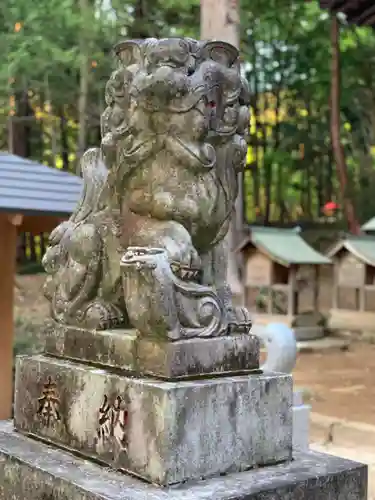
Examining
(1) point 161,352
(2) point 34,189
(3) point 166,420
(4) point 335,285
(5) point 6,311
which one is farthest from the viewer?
(4) point 335,285

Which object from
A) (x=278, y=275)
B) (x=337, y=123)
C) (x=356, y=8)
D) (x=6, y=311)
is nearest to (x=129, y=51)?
(x=6, y=311)

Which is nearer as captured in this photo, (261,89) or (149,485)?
(149,485)

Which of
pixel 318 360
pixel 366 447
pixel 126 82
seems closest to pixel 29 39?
pixel 318 360

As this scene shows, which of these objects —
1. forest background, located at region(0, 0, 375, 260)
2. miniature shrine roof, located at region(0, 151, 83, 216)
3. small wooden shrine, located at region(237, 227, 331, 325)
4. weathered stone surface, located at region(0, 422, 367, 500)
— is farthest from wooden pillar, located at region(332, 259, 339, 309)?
weathered stone surface, located at region(0, 422, 367, 500)

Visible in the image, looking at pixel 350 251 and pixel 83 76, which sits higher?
pixel 83 76

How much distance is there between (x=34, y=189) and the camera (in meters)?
6.82

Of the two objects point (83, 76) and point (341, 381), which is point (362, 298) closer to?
point (341, 381)

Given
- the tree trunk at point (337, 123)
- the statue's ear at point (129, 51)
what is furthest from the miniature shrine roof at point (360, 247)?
the statue's ear at point (129, 51)

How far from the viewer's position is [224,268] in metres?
3.20

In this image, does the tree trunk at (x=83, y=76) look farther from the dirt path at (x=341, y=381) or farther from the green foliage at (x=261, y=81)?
the dirt path at (x=341, y=381)

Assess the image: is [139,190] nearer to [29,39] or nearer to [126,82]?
[126,82]

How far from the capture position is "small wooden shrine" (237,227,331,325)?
14211mm

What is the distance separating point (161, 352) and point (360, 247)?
490 inches

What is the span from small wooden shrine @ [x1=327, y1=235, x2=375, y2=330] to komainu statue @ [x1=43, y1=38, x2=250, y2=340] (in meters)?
11.8
